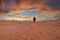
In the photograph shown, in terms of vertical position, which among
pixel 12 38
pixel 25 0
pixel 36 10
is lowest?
pixel 12 38

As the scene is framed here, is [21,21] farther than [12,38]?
Yes

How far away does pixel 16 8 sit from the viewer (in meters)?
6.00

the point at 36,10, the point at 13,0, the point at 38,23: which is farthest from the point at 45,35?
the point at 13,0

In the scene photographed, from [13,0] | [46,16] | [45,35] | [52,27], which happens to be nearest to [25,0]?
[13,0]

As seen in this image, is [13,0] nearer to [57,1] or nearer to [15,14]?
[15,14]

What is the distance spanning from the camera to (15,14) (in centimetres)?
603

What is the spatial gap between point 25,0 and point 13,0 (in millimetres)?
438

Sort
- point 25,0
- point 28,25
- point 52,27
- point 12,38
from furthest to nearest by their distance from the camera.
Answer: point 25,0
point 28,25
point 52,27
point 12,38

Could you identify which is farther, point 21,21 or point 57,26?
point 21,21

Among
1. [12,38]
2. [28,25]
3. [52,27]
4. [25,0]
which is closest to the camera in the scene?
[12,38]

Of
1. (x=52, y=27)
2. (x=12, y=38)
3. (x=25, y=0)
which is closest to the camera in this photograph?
(x=12, y=38)

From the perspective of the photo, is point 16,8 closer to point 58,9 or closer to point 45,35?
point 58,9

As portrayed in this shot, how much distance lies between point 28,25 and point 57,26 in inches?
38.6

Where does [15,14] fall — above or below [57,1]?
below
